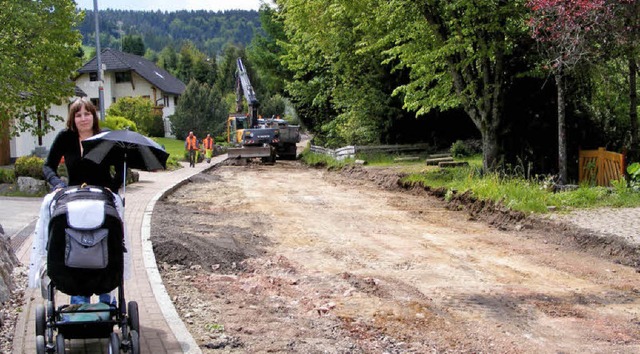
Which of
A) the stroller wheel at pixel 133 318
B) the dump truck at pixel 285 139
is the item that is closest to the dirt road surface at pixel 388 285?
the stroller wheel at pixel 133 318

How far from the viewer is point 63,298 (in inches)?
300

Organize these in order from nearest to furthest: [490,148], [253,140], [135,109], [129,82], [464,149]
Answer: [490,148] < [464,149] < [253,140] < [135,109] < [129,82]

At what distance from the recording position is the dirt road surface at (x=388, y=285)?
6676 mm

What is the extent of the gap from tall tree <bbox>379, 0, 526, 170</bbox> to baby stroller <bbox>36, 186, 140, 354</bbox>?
13907 millimetres

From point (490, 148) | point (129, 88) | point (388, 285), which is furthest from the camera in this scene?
point (129, 88)

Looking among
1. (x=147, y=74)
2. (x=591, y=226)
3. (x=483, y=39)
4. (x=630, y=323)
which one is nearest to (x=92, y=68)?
(x=147, y=74)

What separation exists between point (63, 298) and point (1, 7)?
1274 cm

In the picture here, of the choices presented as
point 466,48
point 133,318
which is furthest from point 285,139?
point 133,318

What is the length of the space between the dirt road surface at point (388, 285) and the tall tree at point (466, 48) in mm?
4459

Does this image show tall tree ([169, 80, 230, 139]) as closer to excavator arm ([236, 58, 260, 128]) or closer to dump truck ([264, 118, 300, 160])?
excavator arm ([236, 58, 260, 128])

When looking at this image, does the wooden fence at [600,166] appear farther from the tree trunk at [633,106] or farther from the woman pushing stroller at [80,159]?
the woman pushing stroller at [80,159]

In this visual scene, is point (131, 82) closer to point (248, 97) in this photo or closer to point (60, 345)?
point (248, 97)

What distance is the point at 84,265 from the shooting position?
203 inches

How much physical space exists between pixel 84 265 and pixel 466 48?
1505 cm
